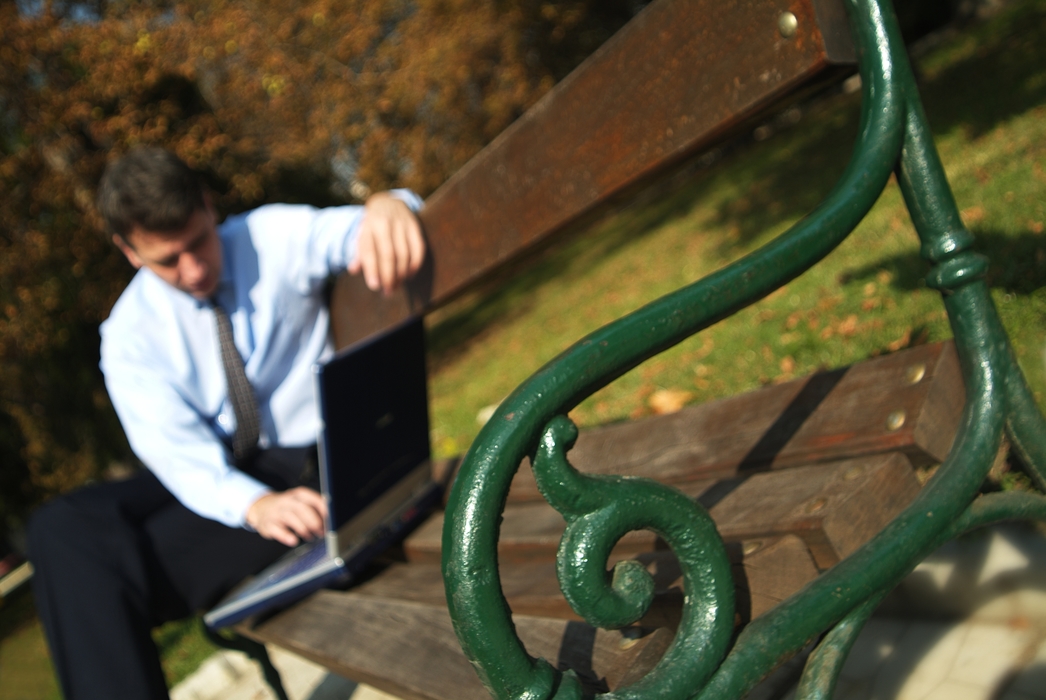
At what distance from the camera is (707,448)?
5.69 feet

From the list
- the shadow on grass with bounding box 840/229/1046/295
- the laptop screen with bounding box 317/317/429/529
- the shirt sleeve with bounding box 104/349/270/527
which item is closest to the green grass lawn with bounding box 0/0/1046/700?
the shadow on grass with bounding box 840/229/1046/295

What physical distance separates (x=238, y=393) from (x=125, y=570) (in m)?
0.68

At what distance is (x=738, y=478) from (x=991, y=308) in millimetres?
541

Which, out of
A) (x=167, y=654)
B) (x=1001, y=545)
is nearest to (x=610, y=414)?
(x=1001, y=545)

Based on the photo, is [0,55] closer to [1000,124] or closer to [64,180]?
[64,180]

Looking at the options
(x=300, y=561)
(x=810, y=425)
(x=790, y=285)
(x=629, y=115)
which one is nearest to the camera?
(x=629, y=115)

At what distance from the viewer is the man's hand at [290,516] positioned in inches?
88.6

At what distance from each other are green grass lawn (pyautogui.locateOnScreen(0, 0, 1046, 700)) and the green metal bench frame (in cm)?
123

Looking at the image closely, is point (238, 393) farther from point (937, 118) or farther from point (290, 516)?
point (937, 118)

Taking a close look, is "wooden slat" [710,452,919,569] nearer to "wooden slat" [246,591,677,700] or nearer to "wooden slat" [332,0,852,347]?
"wooden slat" [246,591,677,700]

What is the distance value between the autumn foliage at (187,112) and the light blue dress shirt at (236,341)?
6331 mm

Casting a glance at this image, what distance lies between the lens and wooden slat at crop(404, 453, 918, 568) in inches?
46.3

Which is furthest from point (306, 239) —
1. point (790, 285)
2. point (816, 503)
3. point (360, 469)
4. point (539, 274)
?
point (539, 274)

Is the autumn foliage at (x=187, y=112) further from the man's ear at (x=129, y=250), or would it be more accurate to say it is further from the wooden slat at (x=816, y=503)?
the wooden slat at (x=816, y=503)
